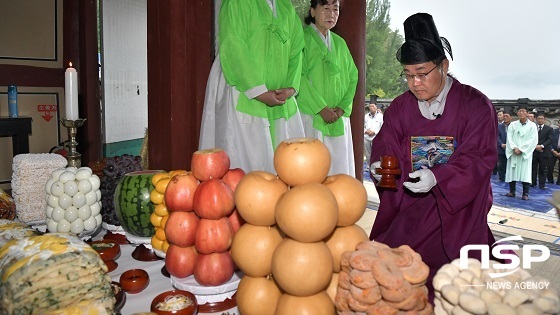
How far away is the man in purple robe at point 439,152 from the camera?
1.55 m

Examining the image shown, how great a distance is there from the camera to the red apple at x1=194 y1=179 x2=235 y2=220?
97cm

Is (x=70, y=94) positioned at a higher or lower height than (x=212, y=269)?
higher

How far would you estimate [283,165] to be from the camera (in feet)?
2.69

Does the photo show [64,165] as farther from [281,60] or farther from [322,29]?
[322,29]

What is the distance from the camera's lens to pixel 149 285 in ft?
3.51

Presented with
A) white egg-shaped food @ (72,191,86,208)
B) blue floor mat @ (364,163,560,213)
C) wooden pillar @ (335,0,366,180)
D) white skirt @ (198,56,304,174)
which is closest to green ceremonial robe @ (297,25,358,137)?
wooden pillar @ (335,0,366,180)

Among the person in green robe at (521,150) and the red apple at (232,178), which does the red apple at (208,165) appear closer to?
the red apple at (232,178)

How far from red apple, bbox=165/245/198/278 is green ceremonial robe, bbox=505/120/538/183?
8.24m

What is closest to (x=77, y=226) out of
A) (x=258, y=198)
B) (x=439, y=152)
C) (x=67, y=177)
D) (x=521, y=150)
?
(x=67, y=177)

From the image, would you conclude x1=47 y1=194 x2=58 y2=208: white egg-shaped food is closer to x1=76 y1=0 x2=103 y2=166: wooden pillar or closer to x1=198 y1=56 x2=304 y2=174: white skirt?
x1=198 y1=56 x2=304 y2=174: white skirt

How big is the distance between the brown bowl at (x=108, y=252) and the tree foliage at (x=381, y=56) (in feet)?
26.1

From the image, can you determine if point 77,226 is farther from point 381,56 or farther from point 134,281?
point 381,56

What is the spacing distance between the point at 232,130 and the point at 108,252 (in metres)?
1.51

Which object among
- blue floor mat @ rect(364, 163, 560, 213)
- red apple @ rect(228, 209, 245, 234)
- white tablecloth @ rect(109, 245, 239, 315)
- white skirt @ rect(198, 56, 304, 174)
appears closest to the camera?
white tablecloth @ rect(109, 245, 239, 315)
